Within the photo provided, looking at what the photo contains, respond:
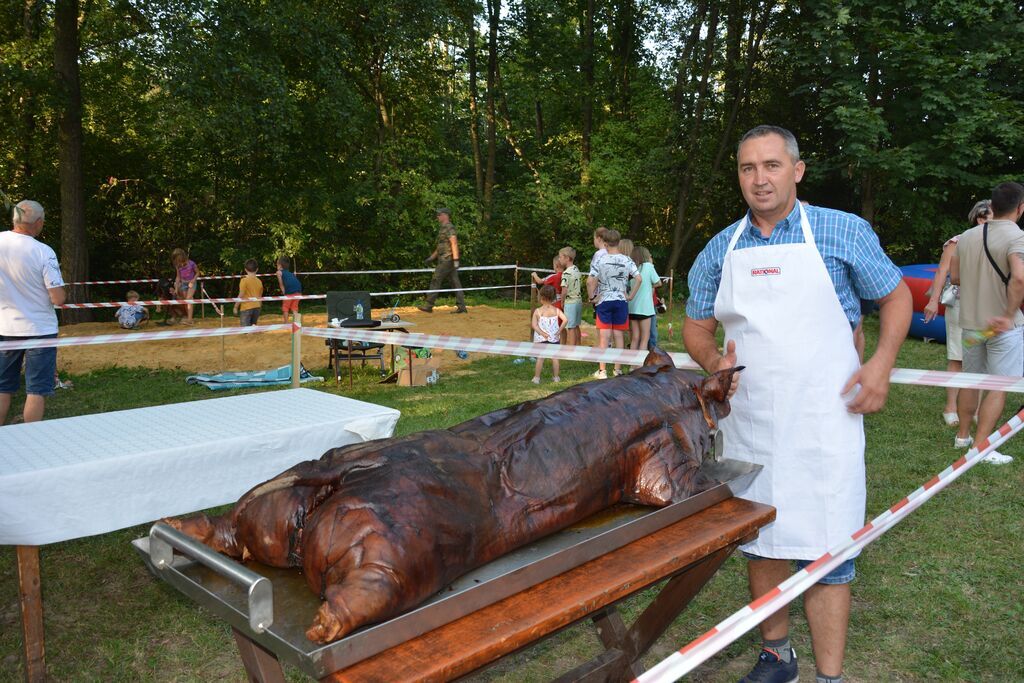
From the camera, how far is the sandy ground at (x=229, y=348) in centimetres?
1038

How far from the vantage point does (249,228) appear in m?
18.6

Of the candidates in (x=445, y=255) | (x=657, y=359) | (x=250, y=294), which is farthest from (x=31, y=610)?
(x=445, y=255)

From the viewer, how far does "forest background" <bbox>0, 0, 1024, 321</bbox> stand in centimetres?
1361

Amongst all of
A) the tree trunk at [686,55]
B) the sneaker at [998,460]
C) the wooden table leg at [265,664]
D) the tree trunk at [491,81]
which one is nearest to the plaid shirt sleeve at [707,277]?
the wooden table leg at [265,664]

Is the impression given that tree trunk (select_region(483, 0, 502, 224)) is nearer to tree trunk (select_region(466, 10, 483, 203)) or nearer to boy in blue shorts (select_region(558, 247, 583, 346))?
tree trunk (select_region(466, 10, 483, 203))

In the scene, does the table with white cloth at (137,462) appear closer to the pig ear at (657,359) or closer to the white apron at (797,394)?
the pig ear at (657,359)

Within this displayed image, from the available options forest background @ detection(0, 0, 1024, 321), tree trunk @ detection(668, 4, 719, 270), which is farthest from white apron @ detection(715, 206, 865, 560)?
tree trunk @ detection(668, 4, 719, 270)

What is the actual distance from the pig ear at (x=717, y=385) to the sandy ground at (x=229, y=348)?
777cm

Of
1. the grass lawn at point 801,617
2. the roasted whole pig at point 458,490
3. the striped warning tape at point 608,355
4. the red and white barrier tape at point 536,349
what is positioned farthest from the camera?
the red and white barrier tape at point 536,349

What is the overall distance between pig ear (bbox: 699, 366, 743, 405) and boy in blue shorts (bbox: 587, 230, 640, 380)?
232 inches

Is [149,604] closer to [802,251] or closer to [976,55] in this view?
[802,251]

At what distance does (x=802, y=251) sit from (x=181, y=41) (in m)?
12.3

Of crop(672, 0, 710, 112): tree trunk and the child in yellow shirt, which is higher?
crop(672, 0, 710, 112): tree trunk

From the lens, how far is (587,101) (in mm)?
22500
